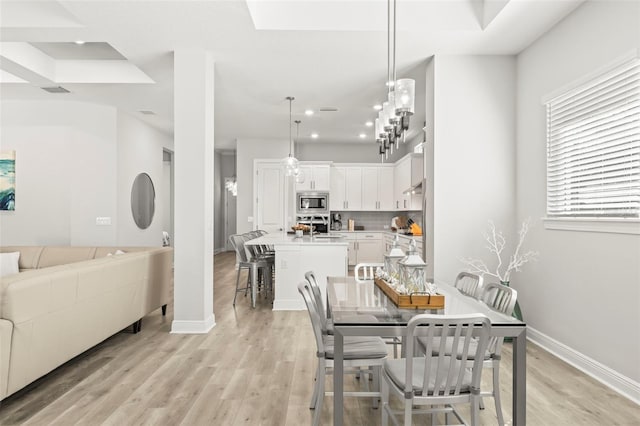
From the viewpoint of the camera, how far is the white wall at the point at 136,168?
7047 mm

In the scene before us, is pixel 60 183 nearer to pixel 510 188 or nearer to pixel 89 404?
pixel 89 404

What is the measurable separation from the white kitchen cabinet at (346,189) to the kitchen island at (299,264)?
13.1 feet

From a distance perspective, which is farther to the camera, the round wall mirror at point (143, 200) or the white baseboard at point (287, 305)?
the round wall mirror at point (143, 200)

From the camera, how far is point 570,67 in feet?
11.4

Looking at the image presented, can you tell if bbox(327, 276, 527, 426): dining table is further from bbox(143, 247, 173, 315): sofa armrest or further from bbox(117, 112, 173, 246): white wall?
bbox(117, 112, 173, 246): white wall

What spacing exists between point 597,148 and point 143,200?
23.7 ft

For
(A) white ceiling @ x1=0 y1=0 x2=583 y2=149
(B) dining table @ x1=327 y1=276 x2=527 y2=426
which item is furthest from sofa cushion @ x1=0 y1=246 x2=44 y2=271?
(B) dining table @ x1=327 y1=276 x2=527 y2=426

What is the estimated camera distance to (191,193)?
14.1 feet

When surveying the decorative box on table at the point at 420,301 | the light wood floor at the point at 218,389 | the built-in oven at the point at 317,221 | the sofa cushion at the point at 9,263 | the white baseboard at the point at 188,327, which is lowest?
the light wood floor at the point at 218,389

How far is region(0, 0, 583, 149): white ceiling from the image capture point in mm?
3611

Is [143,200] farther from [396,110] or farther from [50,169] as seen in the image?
[396,110]

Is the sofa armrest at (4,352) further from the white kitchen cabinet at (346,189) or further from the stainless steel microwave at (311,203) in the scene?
the white kitchen cabinet at (346,189)

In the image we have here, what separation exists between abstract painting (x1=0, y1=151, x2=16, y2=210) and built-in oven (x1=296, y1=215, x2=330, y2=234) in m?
5.13

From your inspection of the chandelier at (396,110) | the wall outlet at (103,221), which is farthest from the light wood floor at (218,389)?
the wall outlet at (103,221)
